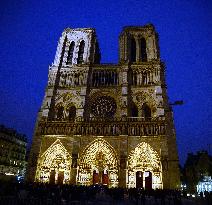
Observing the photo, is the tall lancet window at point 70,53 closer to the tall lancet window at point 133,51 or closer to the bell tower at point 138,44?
the bell tower at point 138,44

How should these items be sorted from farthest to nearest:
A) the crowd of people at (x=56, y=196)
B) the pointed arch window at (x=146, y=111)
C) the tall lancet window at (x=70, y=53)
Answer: the tall lancet window at (x=70, y=53) → the pointed arch window at (x=146, y=111) → the crowd of people at (x=56, y=196)

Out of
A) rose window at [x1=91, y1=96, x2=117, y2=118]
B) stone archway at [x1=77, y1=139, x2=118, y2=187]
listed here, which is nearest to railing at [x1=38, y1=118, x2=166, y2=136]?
stone archway at [x1=77, y1=139, x2=118, y2=187]

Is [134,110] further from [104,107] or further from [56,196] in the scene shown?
[56,196]

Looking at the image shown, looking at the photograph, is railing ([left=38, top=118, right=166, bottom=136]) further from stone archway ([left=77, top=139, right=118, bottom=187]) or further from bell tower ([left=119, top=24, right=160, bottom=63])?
bell tower ([left=119, top=24, right=160, bottom=63])

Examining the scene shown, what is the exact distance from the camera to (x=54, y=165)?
23234 millimetres

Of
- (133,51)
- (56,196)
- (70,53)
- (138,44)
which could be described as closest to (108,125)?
(133,51)

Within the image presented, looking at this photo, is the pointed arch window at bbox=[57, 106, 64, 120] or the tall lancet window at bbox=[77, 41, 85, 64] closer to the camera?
the pointed arch window at bbox=[57, 106, 64, 120]

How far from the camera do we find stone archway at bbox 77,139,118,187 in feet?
73.5

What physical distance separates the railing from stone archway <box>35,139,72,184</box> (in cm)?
145

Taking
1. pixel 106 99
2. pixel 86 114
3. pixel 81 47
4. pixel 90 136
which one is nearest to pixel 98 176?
pixel 90 136

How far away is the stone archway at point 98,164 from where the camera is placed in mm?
22406

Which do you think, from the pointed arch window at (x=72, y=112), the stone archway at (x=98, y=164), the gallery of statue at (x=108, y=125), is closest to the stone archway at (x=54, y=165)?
the gallery of statue at (x=108, y=125)

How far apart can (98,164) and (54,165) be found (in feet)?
13.7

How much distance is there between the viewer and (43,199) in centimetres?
1068
